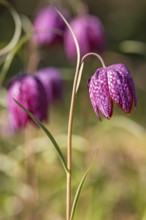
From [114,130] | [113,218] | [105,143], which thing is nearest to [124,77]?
[113,218]

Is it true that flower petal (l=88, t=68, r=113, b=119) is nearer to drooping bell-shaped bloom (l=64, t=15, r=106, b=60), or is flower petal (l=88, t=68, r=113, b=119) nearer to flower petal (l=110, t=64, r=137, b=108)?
flower petal (l=110, t=64, r=137, b=108)

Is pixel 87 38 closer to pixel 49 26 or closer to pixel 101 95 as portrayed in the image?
pixel 49 26

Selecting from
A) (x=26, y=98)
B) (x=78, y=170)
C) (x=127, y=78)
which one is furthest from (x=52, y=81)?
(x=127, y=78)

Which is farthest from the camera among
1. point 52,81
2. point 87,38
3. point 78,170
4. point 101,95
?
point 87,38

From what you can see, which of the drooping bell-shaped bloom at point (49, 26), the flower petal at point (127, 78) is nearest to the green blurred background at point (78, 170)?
the drooping bell-shaped bloom at point (49, 26)

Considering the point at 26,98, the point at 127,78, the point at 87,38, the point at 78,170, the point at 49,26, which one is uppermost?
the point at 127,78

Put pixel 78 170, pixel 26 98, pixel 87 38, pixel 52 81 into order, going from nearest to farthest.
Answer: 1. pixel 26 98
2. pixel 52 81
3. pixel 78 170
4. pixel 87 38

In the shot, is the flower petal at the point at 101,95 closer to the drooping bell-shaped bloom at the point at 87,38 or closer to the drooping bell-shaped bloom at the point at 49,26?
the drooping bell-shaped bloom at the point at 49,26

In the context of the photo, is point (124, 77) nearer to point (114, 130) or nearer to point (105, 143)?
point (105, 143)
